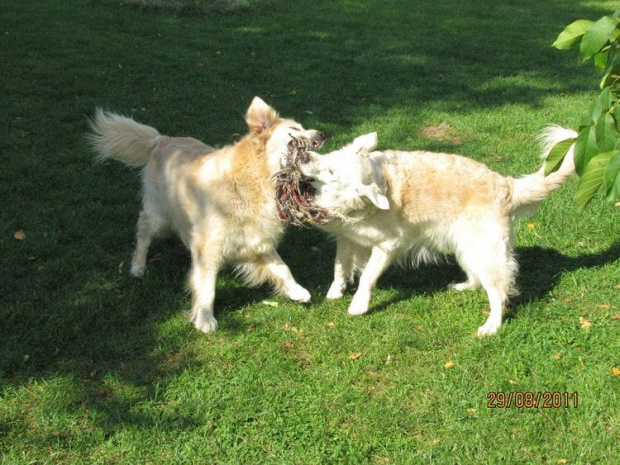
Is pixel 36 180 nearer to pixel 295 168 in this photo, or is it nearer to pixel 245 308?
pixel 245 308

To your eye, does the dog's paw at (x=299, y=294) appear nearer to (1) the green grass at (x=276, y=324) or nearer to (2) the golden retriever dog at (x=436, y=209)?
(1) the green grass at (x=276, y=324)

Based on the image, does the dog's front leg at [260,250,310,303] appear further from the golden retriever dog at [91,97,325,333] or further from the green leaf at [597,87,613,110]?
the green leaf at [597,87,613,110]

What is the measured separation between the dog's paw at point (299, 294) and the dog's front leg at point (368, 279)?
0.37 m

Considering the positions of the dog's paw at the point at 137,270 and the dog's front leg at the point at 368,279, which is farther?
the dog's paw at the point at 137,270

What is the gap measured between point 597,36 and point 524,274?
137 inches

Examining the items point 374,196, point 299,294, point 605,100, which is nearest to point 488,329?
point 374,196

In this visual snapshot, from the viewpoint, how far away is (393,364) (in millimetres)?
4562

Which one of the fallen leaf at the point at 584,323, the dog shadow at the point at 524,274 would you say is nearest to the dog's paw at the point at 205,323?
the dog shadow at the point at 524,274

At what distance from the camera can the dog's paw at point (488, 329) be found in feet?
15.9

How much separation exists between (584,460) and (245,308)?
8.98 ft

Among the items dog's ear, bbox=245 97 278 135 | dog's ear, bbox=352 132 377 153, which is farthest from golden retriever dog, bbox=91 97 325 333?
dog's ear, bbox=352 132 377 153

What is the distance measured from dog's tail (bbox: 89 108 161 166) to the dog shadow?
255 centimetres

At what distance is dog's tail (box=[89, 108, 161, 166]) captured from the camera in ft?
19.3

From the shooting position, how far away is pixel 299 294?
5.10 meters
